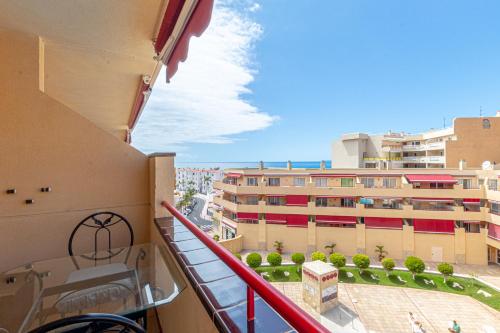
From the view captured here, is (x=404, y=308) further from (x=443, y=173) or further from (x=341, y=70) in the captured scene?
(x=341, y=70)

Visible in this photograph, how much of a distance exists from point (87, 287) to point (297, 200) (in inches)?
454

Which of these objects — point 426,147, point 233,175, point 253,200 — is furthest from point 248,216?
point 426,147

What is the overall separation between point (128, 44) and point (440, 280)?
12.2 m

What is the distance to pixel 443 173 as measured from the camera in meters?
11.2

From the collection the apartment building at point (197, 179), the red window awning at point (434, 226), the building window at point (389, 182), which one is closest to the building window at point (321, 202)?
the building window at point (389, 182)

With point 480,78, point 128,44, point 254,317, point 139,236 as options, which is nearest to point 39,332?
point 254,317

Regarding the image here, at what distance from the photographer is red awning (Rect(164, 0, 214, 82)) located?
0.83m

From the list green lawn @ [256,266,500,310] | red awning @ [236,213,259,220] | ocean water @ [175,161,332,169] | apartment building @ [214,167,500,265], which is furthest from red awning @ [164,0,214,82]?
ocean water @ [175,161,332,169]

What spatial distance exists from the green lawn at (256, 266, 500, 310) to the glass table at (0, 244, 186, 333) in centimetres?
739

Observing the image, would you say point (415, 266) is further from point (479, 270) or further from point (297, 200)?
point (297, 200)

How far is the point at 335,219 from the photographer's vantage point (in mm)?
11773

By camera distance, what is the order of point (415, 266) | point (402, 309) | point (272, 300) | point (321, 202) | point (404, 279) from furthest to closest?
point (321, 202)
point (404, 279)
point (415, 266)
point (402, 309)
point (272, 300)

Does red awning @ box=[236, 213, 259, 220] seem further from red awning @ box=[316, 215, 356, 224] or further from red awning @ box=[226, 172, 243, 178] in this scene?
red awning @ box=[316, 215, 356, 224]

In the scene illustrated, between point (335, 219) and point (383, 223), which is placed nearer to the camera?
point (383, 223)
